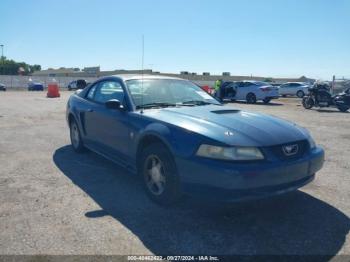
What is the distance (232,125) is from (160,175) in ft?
3.34

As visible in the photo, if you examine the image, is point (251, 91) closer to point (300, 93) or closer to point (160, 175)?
point (300, 93)

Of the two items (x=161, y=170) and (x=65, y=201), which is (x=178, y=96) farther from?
(x=65, y=201)

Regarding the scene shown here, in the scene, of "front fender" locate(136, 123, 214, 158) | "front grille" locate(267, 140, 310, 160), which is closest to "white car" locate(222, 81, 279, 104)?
"front grille" locate(267, 140, 310, 160)

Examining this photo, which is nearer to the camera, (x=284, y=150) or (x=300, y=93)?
(x=284, y=150)

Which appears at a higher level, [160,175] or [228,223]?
[160,175]

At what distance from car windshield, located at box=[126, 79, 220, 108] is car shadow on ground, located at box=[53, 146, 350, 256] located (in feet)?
3.98

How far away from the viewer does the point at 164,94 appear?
192 inches

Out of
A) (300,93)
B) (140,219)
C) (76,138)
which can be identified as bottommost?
(140,219)

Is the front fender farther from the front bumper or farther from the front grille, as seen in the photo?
the front grille

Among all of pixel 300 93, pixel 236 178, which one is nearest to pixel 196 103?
pixel 236 178

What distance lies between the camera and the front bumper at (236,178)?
3.21 meters

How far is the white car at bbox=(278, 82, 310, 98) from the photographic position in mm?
29472

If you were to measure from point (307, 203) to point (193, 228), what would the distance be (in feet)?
5.16

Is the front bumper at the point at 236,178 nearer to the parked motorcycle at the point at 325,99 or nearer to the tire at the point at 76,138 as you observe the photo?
the tire at the point at 76,138
